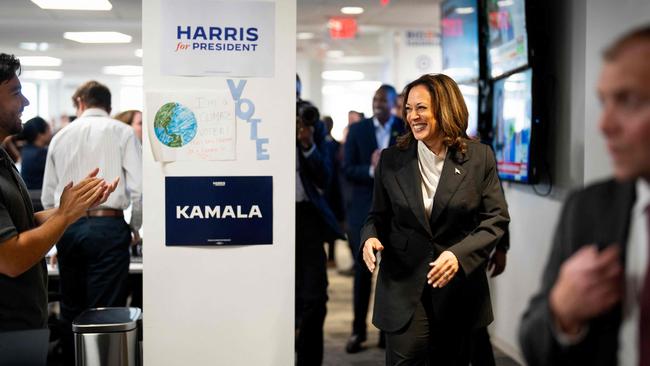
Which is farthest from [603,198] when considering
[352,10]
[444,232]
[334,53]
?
[334,53]

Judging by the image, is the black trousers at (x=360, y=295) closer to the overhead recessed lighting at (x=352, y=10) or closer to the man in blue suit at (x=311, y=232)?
the man in blue suit at (x=311, y=232)

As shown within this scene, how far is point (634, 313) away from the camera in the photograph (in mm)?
1191

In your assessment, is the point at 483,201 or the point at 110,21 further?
the point at 110,21

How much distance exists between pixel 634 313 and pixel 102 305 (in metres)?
3.15

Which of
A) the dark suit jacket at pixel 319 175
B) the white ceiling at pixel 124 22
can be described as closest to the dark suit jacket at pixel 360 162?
the dark suit jacket at pixel 319 175

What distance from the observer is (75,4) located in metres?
6.91

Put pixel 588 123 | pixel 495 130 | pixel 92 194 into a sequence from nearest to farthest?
1. pixel 92 194
2. pixel 588 123
3. pixel 495 130

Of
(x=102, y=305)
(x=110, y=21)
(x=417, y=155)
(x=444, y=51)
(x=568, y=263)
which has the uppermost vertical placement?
(x=110, y=21)

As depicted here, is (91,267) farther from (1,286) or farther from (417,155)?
(417,155)

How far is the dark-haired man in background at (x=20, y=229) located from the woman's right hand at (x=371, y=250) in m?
0.94

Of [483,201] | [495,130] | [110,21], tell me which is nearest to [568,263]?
[483,201]

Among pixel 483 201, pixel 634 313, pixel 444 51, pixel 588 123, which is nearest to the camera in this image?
pixel 634 313

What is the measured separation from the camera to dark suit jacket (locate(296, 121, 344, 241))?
12.7 feet

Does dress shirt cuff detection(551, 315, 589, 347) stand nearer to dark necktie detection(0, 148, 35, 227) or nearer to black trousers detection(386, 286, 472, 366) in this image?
black trousers detection(386, 286, 472, 366)
